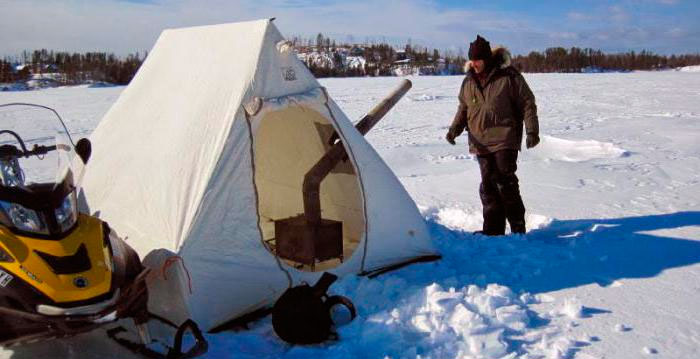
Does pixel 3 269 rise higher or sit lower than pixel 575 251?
higher

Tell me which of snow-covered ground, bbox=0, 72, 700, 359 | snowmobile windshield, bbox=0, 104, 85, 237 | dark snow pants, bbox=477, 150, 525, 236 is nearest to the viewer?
snowmobile windshield, bbox=0, 104, 85, 237

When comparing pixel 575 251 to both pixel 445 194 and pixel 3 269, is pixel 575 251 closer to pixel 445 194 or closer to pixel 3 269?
pixel 445 194

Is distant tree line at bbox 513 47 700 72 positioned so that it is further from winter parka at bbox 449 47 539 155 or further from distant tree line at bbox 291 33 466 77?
winter parka at bbox 449 47 539 155

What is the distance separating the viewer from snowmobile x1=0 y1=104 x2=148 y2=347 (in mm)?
2691

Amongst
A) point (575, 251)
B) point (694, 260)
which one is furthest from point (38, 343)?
point (694, 260)

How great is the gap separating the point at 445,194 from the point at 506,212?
159 centimetres

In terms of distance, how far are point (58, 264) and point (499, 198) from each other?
141 inches

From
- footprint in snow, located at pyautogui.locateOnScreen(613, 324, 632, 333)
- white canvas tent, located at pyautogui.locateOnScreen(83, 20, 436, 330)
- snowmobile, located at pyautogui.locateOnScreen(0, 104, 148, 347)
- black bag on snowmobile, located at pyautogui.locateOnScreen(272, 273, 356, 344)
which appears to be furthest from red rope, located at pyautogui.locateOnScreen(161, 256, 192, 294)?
footprint in snow, located at pyautogui.locateOnScreen(613, 324, 632, 333)

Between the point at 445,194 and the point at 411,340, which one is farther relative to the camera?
the point at 445,194

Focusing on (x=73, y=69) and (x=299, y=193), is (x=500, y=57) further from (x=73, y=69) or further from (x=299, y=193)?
(x=73, y=69)

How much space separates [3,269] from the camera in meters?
2.71

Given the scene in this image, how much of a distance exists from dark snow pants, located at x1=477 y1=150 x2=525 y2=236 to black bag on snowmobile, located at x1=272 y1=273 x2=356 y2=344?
2144 millimetres

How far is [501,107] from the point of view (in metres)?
4.89

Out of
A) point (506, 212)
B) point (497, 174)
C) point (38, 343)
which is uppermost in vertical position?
point (497, 174)
